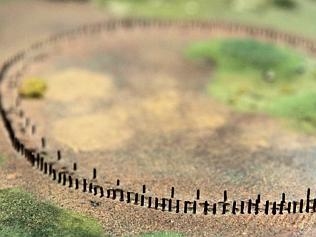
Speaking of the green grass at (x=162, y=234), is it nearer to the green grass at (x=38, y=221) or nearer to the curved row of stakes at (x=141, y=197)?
the curved row of stakes at (x=141, y=197)

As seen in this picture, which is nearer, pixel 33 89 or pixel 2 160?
pixel 2 160

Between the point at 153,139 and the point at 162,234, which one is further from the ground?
the point at 153,139

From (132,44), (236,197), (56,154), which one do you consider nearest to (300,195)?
(236,197)

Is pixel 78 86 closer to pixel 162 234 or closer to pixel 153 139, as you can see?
pixel 153 139

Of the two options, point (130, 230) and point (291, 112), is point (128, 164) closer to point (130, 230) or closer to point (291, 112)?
point (130, 230)

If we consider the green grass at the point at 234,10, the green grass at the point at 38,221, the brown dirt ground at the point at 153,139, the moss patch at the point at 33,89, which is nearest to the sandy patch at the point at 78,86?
the brown dirt ground at the point at 153,139

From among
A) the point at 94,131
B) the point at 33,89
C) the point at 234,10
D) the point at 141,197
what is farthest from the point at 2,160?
the point at 234,10
